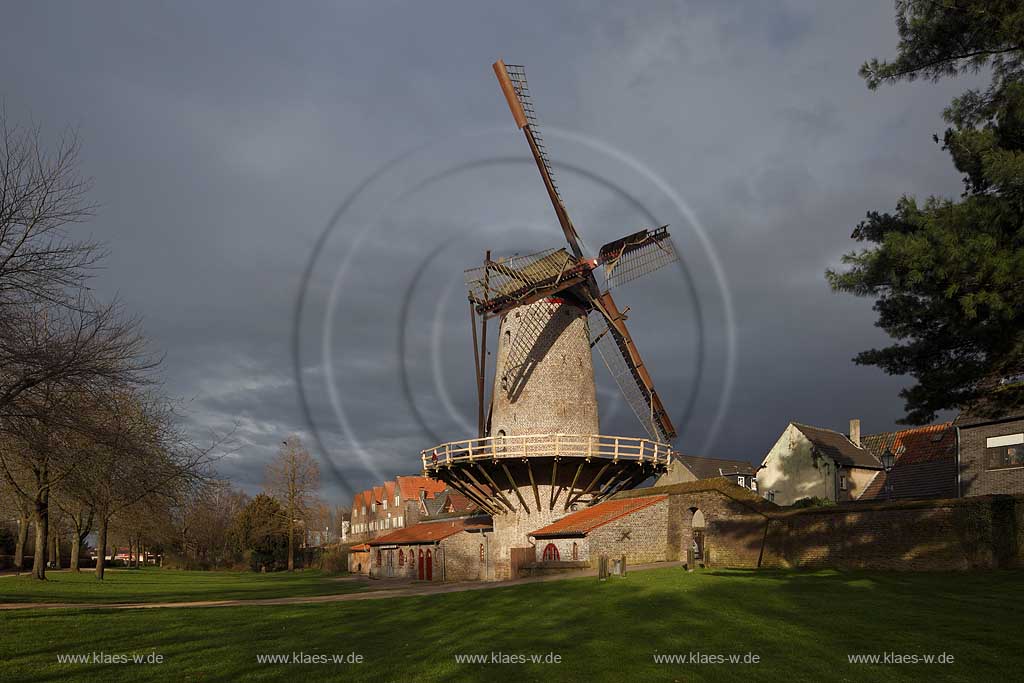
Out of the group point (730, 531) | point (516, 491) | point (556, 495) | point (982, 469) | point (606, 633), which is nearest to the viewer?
point (606, 633)

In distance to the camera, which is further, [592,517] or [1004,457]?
[592,517]

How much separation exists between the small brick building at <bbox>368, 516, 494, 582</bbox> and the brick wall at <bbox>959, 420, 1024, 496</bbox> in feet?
72.0

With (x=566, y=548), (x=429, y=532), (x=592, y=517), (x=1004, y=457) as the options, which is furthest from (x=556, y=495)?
(x=1004, y=457)

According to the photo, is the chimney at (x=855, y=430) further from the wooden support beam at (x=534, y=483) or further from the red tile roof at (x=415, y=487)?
the red tile roof at (x=415, y=487)

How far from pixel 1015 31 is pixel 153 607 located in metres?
26.7

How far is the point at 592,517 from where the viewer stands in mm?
32812

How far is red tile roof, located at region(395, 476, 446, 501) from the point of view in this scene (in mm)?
84306

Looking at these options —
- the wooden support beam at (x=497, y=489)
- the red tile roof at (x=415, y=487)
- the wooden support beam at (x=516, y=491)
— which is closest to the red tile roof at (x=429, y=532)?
the wooden support beam at (x=497, y=489)

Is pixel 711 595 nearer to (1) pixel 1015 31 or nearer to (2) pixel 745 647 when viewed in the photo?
(2) pixel 745 647

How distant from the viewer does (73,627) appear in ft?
56.0

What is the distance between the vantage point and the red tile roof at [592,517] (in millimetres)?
31047

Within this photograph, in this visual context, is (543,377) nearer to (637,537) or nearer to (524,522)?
(524,522)

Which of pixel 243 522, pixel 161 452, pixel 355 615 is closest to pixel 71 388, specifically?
pixel 161 452

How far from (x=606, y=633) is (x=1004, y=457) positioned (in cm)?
2576
